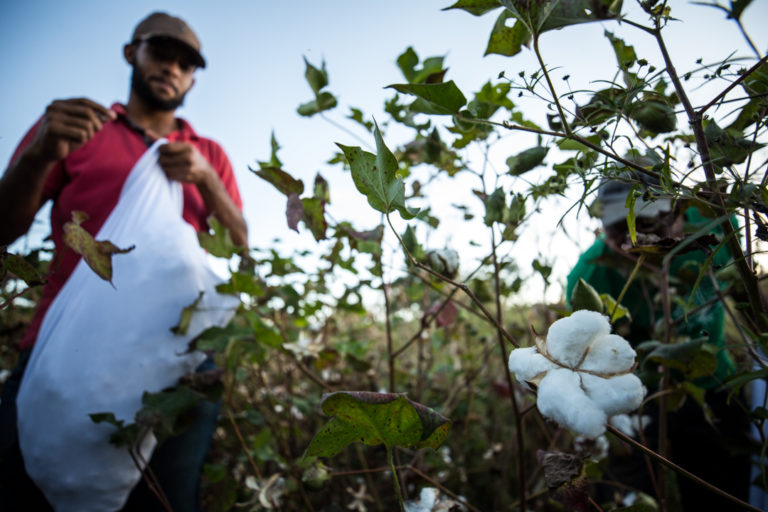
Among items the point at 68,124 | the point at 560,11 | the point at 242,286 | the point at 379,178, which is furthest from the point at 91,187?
the point at 560,11

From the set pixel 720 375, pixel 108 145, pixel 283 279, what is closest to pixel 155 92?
pixel 108 145

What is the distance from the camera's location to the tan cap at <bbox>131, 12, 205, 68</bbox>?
1512mm

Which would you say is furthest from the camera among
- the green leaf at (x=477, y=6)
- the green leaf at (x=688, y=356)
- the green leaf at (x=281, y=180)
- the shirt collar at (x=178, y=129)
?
the shirt collar at (x=178, y=129)

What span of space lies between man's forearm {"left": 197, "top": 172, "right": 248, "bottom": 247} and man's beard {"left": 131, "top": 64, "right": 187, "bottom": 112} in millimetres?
474

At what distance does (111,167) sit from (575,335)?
133cm

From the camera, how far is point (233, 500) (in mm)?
1016

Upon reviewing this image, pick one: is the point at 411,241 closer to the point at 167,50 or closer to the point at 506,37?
the point at 506,37

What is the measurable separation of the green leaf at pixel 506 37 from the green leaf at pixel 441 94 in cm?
9

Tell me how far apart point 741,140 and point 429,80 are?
420 millimetres

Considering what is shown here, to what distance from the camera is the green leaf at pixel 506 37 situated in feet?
1.55

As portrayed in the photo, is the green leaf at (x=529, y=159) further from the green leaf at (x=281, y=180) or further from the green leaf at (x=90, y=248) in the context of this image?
the green leaf at (x=90, y=248)

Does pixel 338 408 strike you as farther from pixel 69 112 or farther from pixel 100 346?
pixel 69 112

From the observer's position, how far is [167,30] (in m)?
1.52

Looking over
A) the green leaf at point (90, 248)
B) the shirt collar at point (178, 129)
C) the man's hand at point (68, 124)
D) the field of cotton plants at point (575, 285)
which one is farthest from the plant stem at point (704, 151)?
the shirt collar at point (178, 129)
